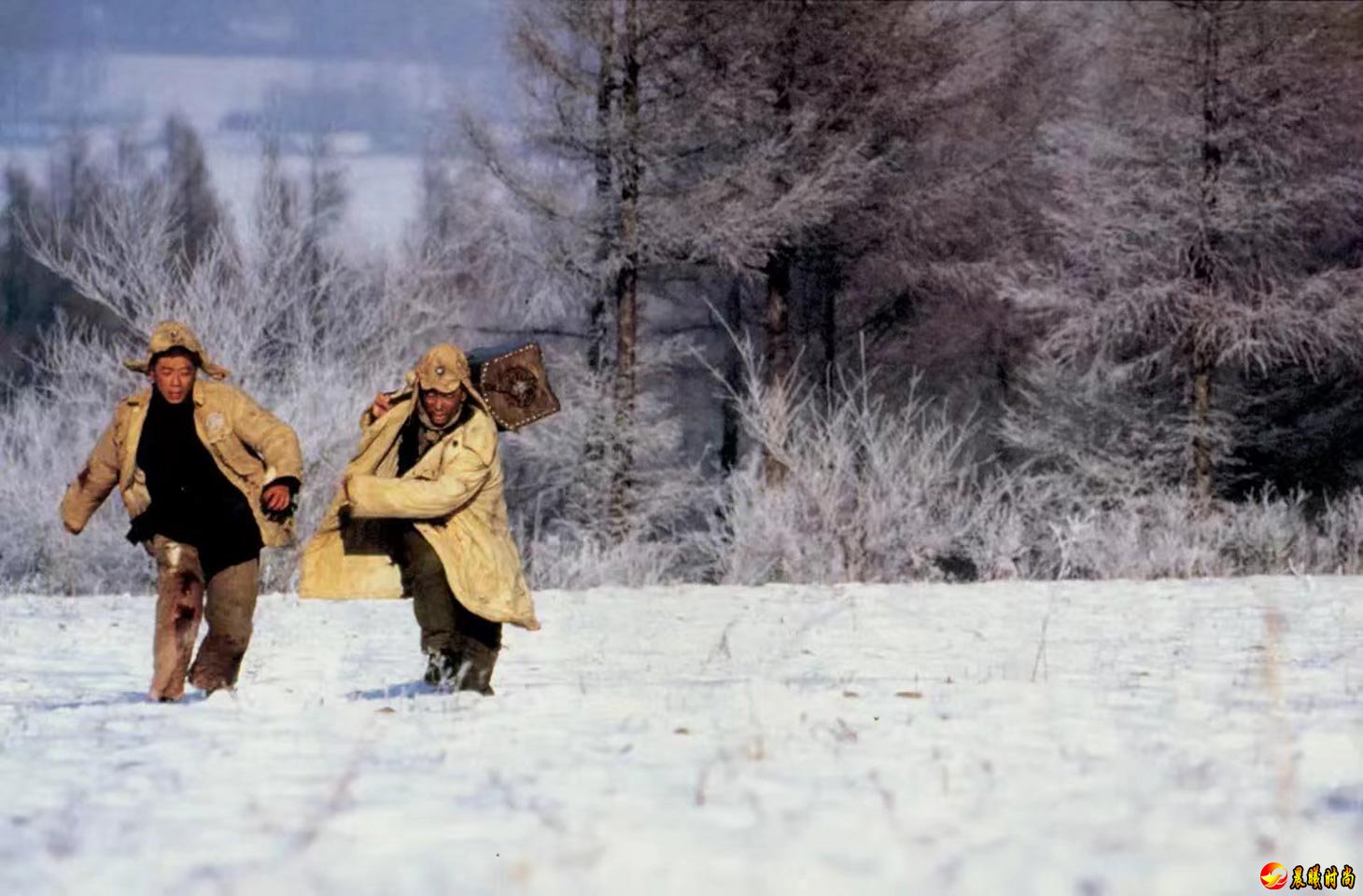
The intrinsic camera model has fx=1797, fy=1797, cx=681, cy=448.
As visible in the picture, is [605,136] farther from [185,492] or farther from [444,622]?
[444,622]

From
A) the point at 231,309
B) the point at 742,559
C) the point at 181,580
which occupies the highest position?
the point at 231,309

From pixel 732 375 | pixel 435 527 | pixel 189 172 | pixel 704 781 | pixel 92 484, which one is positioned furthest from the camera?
pixel 189 172

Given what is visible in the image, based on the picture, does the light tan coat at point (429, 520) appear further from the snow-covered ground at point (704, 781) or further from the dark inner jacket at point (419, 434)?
the snow-covered ground at point (704, 781)

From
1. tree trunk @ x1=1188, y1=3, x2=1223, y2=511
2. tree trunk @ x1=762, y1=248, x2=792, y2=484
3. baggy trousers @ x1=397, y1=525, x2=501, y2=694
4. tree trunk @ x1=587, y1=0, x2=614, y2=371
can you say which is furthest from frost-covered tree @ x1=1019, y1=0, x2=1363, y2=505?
baggy trousers @ x1=397, y1=525, x2=501, y2=694

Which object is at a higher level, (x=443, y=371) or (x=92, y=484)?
(x=443, y=371)

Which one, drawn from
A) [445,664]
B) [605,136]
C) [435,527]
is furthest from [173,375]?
[605,136]

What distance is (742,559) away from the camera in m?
19.1

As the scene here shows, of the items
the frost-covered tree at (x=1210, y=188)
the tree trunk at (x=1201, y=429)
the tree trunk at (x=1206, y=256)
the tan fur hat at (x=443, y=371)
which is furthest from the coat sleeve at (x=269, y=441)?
the tree trunk at (x=1201, y=429)

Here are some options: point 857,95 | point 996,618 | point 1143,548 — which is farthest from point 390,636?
point 857,95

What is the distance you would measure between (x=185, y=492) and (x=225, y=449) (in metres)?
0.27

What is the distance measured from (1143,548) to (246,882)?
17.1 meters

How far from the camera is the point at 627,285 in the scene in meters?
22.0

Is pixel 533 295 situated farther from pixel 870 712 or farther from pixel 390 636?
pixel 870 712

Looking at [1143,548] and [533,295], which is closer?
[1143,548]
